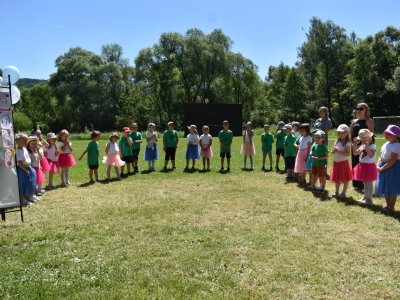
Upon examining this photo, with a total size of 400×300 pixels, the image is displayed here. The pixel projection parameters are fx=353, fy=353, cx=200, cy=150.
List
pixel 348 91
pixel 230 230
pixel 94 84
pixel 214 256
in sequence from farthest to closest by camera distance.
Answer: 1. pixel 94 84
2. pixel 348 91
3. pixel 230 230
4. pixel 214 256

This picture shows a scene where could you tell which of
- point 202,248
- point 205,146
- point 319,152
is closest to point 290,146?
point 319,152

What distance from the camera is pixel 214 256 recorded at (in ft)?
14.7

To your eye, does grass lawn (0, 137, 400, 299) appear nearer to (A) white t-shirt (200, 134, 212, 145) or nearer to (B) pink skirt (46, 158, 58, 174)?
(B) pink skirt (46, 158, 58, 174)

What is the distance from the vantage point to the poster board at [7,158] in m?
5.72

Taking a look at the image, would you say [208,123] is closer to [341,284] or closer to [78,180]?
[78,180]

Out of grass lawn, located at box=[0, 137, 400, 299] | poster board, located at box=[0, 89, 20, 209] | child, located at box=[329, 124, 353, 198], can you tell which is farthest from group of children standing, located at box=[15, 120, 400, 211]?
poster board, located at box=[0, 89, 20, 209]

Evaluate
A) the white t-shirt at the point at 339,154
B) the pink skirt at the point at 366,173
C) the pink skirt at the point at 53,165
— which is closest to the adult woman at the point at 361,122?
the white t-shirt at the point at 339,154

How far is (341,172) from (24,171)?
22.3 feet

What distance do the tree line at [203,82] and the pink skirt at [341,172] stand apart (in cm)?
4167

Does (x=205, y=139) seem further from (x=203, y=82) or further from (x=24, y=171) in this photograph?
(x=203, y=82)

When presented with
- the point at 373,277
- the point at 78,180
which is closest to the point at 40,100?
the point at 78,180

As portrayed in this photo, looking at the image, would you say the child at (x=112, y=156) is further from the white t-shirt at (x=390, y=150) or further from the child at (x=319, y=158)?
the white t-shirt at (x=390, y=150)

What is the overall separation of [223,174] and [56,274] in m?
7.76

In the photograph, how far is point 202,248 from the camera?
4.80 m
